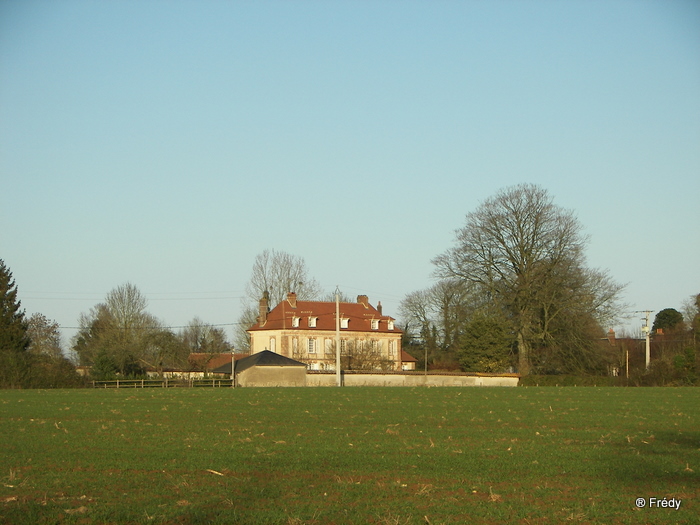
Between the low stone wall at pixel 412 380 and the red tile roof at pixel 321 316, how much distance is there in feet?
63.5

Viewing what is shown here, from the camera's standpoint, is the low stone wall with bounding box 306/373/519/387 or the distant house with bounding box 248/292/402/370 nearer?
the low stone wall with bounding box 306/373/519/387

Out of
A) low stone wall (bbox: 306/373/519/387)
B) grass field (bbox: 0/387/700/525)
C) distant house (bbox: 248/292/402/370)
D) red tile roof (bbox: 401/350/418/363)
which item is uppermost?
distant house (bbox: 248/292/402/370)

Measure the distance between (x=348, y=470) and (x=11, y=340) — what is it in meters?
52.5

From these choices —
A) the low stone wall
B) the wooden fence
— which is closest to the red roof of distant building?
the low stone wall

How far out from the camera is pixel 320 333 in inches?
3378

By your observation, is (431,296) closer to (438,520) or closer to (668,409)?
(668,409)

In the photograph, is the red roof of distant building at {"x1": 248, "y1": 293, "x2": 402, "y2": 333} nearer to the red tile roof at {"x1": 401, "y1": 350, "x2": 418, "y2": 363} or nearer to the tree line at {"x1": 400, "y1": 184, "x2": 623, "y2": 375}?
the red tile roof at {"x1": 401, "y1": 350, "x2": 418, "y2": 363}

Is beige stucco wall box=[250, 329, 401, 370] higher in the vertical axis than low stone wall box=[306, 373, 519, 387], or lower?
higher

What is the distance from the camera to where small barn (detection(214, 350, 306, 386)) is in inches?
2453

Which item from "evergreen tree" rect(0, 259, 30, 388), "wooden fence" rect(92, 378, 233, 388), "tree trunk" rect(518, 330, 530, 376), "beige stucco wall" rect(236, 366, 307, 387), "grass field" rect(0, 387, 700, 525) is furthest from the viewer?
"beige stucco wall" rect(236, 366, 307, 387)

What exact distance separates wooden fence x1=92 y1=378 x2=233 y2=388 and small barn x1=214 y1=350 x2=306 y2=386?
1.93 metres

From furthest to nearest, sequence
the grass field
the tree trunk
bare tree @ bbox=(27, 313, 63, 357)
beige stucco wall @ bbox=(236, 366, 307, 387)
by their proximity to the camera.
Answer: bare tree @ bbox=(27, 313, 63, 357) < beige stucco wall @ bbox=(236, 366, 307, 387) < the tree trunk < the grass field

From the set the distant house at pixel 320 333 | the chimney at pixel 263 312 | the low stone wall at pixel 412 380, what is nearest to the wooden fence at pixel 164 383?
the low stone wall at pixel 412 380

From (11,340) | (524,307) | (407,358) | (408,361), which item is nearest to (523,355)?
(524,307)
